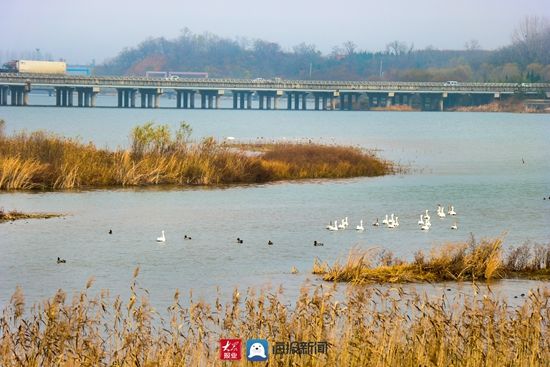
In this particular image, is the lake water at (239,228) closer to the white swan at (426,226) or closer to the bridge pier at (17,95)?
the white swan at (426,226)

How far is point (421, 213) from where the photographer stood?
41.4 metres

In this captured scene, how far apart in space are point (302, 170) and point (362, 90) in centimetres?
14555

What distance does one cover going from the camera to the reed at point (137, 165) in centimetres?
4531

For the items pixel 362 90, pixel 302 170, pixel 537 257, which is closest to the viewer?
pixel 537 257

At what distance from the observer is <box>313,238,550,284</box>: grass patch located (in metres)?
25.2

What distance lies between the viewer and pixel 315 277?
26203mm

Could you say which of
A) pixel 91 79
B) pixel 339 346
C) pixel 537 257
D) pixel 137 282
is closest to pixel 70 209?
pixel 137 282

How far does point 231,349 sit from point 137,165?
110ft

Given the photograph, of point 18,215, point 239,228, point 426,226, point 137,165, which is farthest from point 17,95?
point 426,226

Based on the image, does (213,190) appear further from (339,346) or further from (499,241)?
(339,346)

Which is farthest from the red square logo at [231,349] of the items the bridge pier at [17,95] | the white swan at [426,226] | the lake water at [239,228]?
the bridge pier at [17,95]

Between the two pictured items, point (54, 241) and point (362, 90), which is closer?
point (54, 241)

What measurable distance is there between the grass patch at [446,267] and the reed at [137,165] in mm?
20313

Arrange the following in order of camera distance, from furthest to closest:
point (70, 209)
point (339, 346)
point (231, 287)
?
1. point (70, 209)
2. point (231, 287)
3. point (339, 346)
